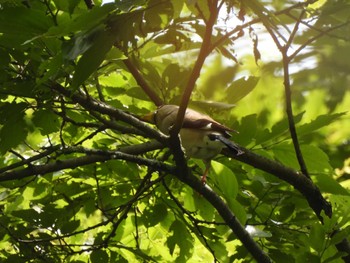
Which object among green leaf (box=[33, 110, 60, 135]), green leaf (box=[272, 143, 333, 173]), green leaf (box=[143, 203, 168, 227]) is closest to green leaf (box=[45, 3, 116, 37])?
green leaf (box=[33, 110, 60, 135])

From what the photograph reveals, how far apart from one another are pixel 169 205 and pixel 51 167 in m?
0.86

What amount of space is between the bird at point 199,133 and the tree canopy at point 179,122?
0.21 ft

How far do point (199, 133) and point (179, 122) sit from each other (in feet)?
2.32

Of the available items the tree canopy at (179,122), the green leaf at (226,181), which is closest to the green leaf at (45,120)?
the tree canopy at (179,122)

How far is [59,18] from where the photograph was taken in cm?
183

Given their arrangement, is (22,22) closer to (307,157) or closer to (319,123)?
(319,123)

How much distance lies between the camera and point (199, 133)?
2.61 metres

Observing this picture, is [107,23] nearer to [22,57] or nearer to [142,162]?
[22,57]

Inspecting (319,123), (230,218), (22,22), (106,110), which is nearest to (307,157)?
(319,123)

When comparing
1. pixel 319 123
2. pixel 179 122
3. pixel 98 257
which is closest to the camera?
pixel 179 122

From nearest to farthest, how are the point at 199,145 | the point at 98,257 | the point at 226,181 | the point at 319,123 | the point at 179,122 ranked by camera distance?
the point at 179,122 → the point at 319,123 → the point at 226,181 → the point at 199,145 → the point at 98,257

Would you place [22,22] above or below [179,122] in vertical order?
above

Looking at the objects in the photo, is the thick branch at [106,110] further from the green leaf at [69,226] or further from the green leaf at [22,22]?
the green leaf at [69,226]

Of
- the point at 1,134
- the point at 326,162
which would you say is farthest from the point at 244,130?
the point at 1,134
